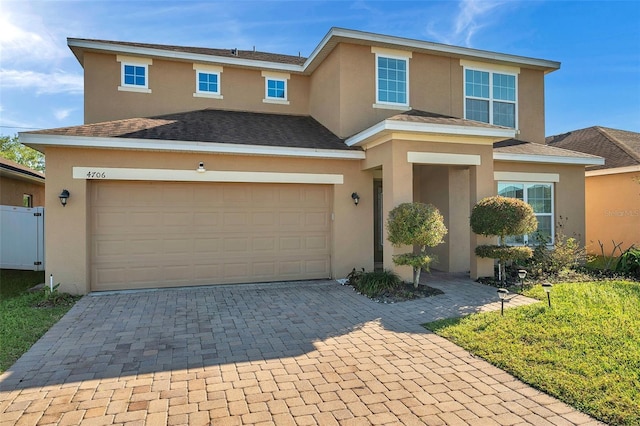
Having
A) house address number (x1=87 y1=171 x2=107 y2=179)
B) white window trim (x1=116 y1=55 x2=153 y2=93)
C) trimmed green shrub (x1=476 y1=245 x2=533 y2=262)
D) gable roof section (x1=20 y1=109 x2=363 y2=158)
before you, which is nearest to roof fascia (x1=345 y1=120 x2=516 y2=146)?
gable roof section (x1=20 y1=109 x2=363 y2=158)

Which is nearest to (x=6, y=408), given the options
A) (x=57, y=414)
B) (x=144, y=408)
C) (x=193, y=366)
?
(x=57, y=414)

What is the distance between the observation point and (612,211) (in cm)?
1420

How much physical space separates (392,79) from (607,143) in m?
10.9

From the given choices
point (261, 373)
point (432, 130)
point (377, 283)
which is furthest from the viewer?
point (432, 130)

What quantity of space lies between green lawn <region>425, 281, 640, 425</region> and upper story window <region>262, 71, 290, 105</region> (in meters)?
9.35

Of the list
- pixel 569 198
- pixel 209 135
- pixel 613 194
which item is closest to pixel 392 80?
pixel 209 135

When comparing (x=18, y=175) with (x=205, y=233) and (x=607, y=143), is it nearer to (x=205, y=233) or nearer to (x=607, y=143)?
(x=205, y=233)

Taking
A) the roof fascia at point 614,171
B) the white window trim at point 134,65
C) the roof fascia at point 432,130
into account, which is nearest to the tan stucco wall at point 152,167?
the roof fascia at point 432,130

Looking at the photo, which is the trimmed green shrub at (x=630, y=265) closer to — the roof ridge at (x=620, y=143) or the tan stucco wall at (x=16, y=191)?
the roof ridge at (x=620, y=143)

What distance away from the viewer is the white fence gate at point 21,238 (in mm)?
9578

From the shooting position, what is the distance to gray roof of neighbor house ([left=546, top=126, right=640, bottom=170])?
553 inches

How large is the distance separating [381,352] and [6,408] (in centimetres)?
410

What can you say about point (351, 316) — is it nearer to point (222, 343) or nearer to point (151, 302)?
point (222, 343)

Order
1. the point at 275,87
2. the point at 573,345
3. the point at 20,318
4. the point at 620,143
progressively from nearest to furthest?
the point at 573,345, the point at 20,318, the point at 275,87, the point at 620,143
